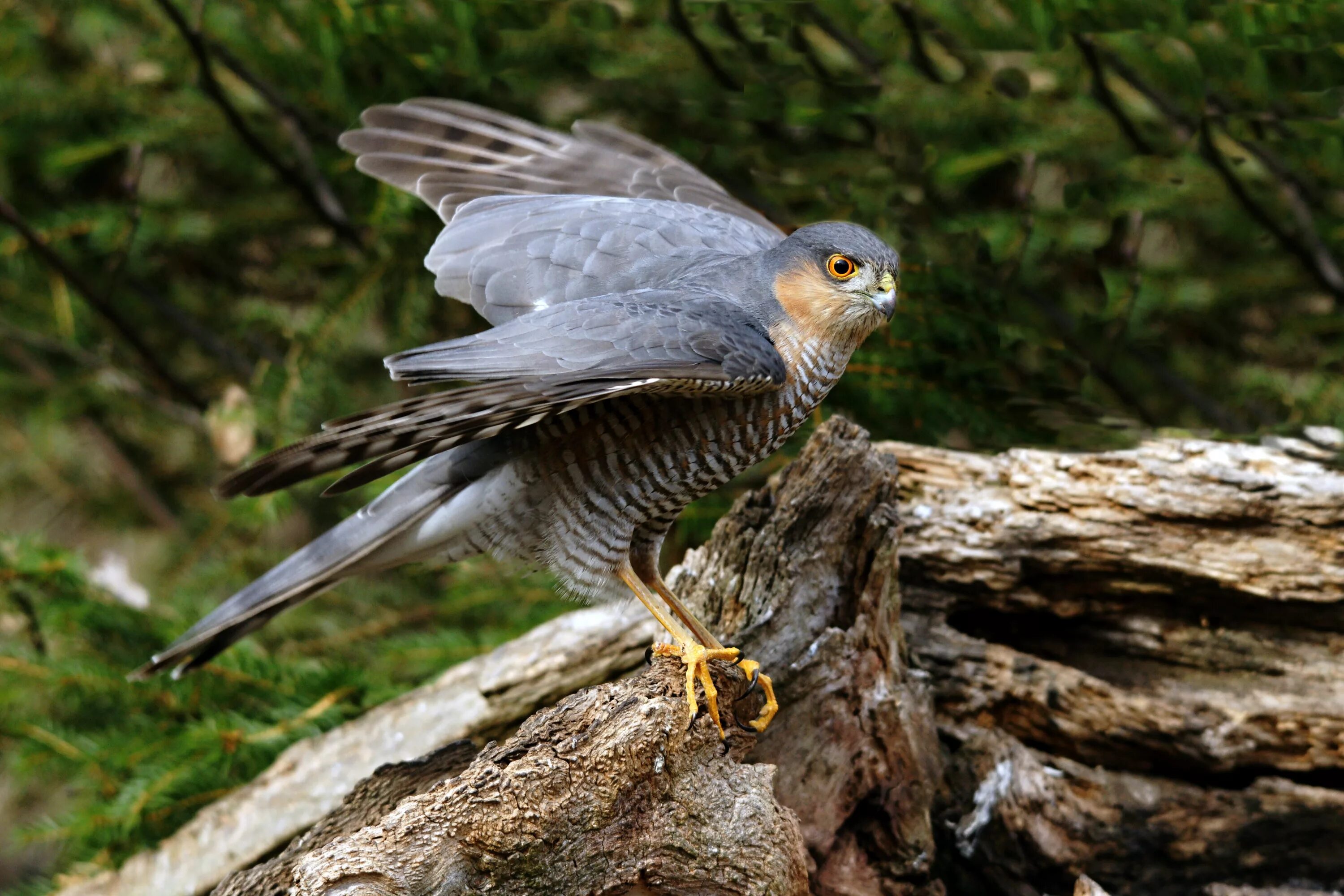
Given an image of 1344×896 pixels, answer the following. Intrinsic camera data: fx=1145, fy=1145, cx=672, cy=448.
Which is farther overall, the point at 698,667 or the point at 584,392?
the point at 698,667

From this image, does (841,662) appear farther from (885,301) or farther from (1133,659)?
(1133,659)

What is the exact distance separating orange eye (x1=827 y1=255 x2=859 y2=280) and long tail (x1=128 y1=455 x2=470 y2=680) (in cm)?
124

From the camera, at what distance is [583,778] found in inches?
100

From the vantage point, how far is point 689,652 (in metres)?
3.07

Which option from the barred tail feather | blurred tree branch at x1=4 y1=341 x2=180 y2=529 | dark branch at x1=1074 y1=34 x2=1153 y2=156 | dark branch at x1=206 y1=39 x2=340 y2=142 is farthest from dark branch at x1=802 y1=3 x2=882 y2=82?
blurred tree branch at x1=4 y1=341 x2=180 y2=529

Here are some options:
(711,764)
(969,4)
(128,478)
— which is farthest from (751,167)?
(128,478)

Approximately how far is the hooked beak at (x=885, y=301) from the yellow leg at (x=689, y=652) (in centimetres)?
104

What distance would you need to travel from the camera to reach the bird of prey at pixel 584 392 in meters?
2.73

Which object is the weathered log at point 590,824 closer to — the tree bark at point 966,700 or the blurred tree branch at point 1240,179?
the tree bark at point 966,700

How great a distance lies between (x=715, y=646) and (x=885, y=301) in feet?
3.67

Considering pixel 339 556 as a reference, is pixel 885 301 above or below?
above

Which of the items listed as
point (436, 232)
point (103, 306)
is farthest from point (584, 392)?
point (103, 306)

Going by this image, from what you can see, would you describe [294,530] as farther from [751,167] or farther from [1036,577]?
[1036,577]

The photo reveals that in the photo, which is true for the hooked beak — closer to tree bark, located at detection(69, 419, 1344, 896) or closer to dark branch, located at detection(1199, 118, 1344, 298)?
tree bark, located at detection(69, 419, 1344, 896)
